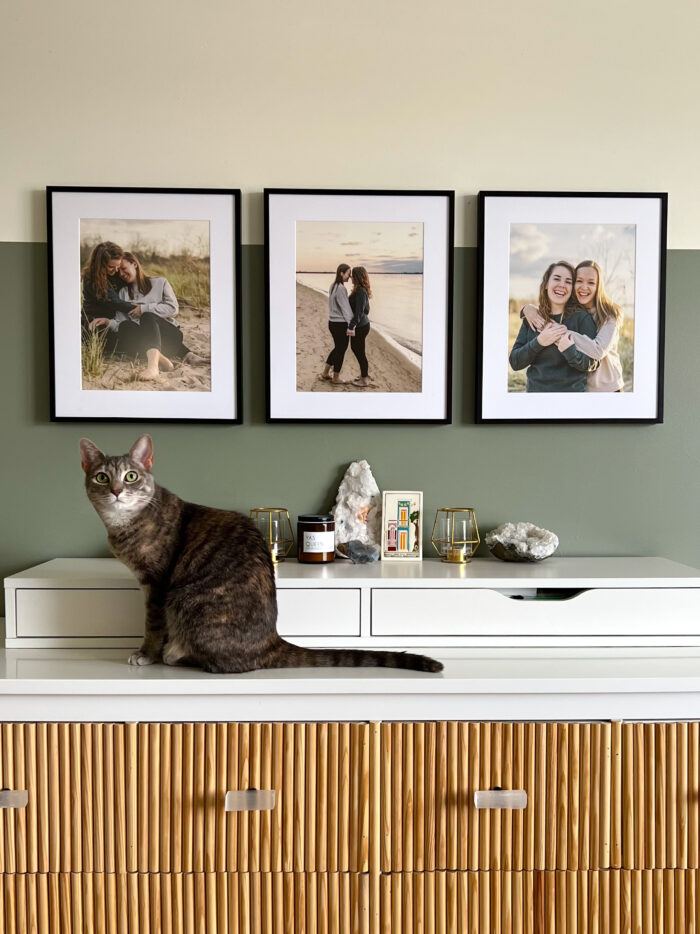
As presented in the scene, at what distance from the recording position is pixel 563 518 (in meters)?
2.02

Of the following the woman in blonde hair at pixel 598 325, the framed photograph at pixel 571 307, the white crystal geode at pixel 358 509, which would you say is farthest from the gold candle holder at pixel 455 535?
the woman in blonde hair at pixel 598 325

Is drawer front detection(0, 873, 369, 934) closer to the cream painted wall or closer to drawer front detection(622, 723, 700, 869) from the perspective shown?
Answer: drawer front detection(622, 723, 700, 869)

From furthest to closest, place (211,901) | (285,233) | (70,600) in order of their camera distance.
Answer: (285,233), (70,600), (211,901)

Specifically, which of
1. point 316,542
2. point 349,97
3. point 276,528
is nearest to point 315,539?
point 316,542

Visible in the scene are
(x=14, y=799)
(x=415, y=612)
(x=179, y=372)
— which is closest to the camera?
(x=14, y=799)

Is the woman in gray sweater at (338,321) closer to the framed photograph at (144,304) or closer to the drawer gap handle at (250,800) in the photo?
the framed photograph at (144,304)

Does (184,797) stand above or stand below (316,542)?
below

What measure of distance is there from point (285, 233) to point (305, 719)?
1185 millimetres

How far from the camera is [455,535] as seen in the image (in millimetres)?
1911

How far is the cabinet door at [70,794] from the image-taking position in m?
1.44

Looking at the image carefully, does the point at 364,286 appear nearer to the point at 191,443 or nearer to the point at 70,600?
the point at 191,443

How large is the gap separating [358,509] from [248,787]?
29.2 inches

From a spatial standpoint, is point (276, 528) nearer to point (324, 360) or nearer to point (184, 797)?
point (324, 360)

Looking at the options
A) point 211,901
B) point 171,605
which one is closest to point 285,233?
point 171,605
